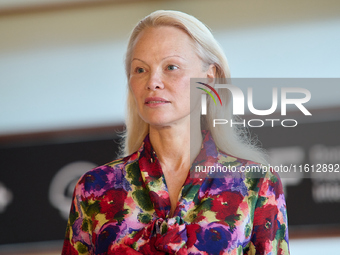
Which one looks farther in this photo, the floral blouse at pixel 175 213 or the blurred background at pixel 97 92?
the blurred background at pixel 97 92

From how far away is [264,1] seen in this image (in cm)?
220

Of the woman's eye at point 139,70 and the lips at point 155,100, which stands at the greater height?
the woman's eye at point 139,70

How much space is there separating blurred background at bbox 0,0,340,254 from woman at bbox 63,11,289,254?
3.09 feet

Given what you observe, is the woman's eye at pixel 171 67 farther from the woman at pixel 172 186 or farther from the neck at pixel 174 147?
the neck at pixel 174 147

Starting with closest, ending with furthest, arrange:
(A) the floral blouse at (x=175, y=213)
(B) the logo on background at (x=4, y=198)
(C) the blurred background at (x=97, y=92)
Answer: (A) the floral blouse at (x=175, y=213) → (C) the blurred background at (x=97, y=92) → (B) the logo on background at (x=4, y=198)

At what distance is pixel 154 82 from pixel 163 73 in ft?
0.15

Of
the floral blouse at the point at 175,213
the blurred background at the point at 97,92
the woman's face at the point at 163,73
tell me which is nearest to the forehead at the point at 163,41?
the woman's face at the point at 163,73

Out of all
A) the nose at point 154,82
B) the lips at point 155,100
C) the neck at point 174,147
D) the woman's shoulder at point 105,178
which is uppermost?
the nose at point 154,82

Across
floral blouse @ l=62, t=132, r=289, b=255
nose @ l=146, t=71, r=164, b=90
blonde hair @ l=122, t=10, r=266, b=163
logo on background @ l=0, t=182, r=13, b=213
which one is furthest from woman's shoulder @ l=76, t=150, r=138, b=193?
logo on background @ l=0, t=182, r=13, b=213

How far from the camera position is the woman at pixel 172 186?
103 centimetres

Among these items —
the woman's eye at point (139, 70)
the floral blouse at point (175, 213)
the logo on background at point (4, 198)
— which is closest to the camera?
the floral blouse at point (175, 213)

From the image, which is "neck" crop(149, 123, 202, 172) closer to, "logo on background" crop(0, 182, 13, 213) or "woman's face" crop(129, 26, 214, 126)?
"woman's face" crop(129, 26, 214, 126)

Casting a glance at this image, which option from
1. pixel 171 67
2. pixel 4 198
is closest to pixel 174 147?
pixel 171 67

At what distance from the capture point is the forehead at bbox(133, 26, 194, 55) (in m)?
1.11
